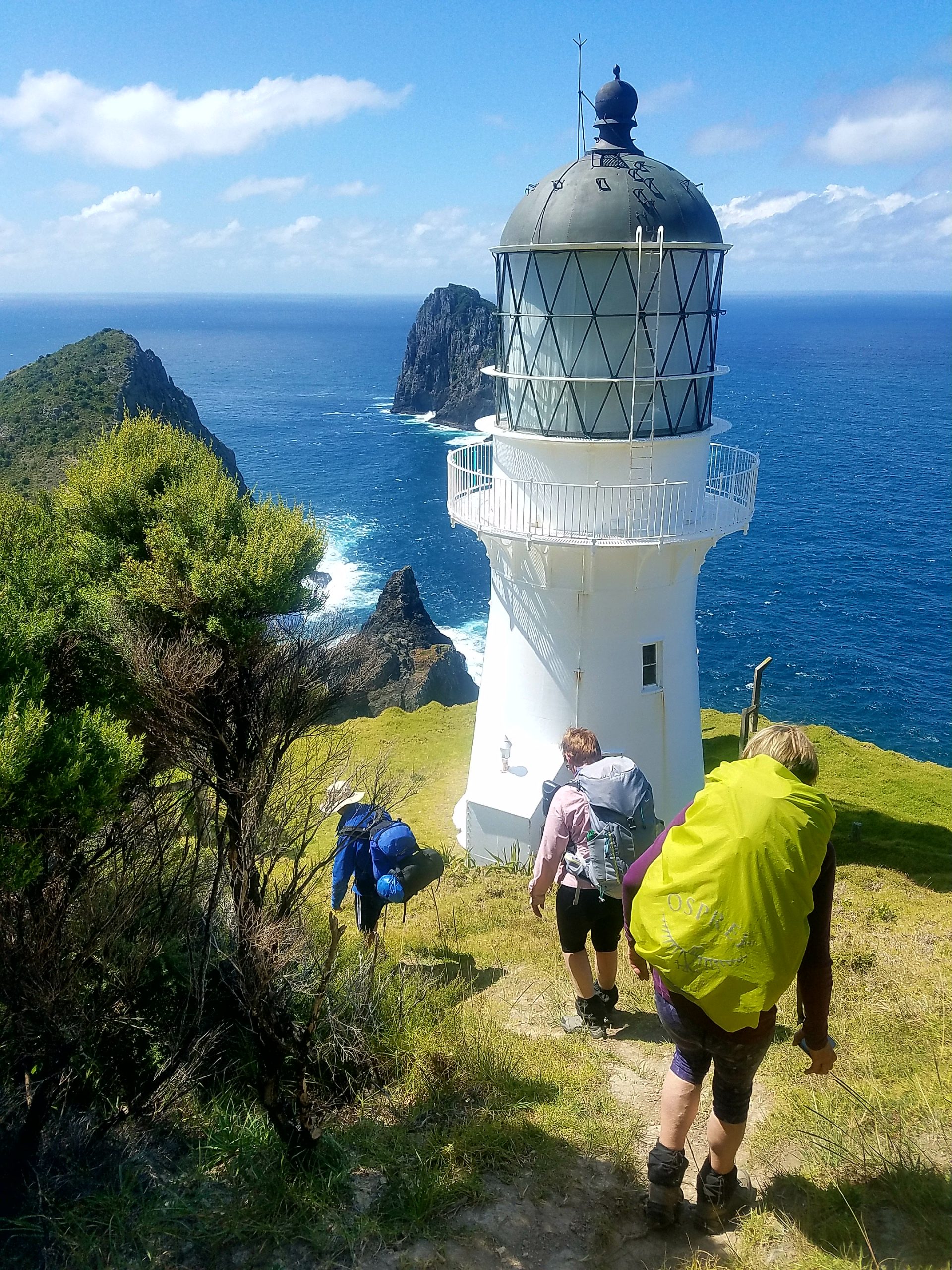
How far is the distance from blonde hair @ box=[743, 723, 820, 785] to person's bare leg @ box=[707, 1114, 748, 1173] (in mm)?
1568

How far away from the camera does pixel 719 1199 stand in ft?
13.2

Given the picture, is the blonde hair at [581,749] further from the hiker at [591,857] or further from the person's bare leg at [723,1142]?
the person's bare leg at [723,1142]

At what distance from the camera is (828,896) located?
362cm

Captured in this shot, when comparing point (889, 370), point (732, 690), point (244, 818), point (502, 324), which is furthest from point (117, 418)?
point (889, 370)

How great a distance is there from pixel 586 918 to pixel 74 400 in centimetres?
5988

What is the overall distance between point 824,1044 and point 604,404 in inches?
294

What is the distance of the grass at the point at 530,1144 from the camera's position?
3920 millimetres

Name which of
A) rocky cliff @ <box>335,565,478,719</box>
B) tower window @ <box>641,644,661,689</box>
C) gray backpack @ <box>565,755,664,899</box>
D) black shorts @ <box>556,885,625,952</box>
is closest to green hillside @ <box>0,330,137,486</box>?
rocky cliff @ <box>335,565,478,719</box>

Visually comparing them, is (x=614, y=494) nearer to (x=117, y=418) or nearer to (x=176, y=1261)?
(x=176, y=1261)

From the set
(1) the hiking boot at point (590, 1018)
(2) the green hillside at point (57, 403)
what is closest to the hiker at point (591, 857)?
(1) the hiking boot at point (590, 1018)

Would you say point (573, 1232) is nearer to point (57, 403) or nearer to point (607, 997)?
point (607, 997)

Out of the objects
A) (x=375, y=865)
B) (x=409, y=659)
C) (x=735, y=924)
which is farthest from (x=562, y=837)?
(x=409, y=659)

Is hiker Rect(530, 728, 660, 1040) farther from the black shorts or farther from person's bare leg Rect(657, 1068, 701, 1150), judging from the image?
person's bare leg Rect(657, 1068, 701, 1150)

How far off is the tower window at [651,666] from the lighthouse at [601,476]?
23 millimetres
